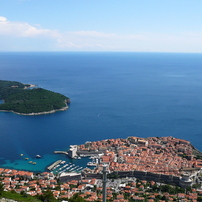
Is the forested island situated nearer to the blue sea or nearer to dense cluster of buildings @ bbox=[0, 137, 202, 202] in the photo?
the blue sea

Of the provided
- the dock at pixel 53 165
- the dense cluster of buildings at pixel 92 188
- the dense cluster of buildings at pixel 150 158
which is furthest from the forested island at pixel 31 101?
the dense cluster of buildings at pixel 92 188

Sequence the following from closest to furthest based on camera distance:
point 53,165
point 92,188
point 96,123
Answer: point 92,188 → point 53,165 → point 96,123

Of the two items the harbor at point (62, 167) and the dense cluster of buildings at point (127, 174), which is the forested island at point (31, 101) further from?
the harbor at point (62, 167)

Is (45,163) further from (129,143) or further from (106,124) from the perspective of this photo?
(106,124)

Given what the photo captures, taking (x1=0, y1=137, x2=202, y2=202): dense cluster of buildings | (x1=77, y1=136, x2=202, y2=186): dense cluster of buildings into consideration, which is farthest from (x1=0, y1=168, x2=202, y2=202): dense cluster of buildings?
(x1=77, y1=136, x2=202, y2=186): dense cluster of buildings

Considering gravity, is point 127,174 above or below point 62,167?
above

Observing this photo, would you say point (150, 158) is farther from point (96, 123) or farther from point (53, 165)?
point (96, 123)

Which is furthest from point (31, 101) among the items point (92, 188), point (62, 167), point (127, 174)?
point (92, 188)

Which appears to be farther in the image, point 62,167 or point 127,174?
point 62,167
